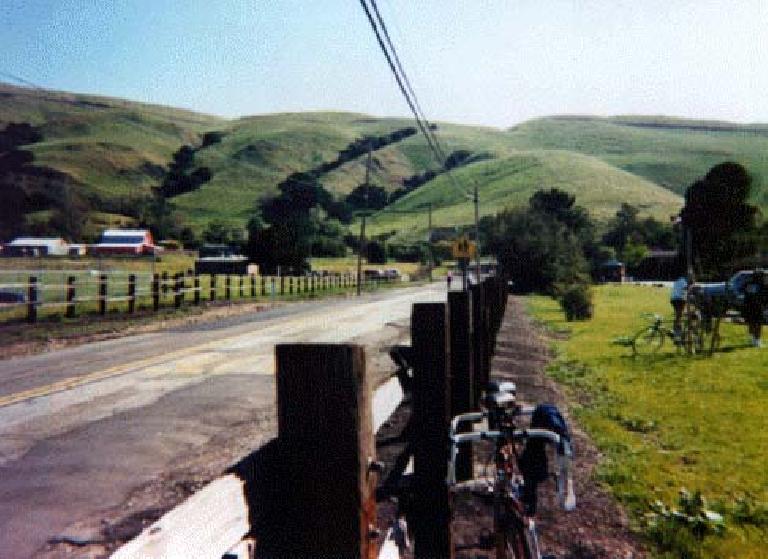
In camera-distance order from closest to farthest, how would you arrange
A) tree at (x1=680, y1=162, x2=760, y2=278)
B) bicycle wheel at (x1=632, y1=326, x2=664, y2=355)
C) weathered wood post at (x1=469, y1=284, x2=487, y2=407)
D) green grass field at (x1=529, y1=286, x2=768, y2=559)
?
1. green grass field at (x1=529, y1=286, x2=768, y2=559)
2. weathered wood post at (x1=469, y1=284, x2=487, y2=407)
3. bicycle wheel at (x1=632, y1=326, x2=664, y2=355)
4. tree at (x1=680, y1=162, x2=760, y2=278)

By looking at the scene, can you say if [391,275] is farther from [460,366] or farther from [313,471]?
[313,471]

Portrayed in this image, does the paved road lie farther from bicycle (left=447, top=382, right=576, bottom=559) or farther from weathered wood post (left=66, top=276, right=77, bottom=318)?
weathered wood post (left=66, top=276, right=77, bottom=318)

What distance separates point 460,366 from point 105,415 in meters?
4.81

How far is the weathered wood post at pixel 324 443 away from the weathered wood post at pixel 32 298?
19.8 meters

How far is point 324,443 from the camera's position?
1.88 meters

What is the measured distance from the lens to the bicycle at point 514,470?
144 inches

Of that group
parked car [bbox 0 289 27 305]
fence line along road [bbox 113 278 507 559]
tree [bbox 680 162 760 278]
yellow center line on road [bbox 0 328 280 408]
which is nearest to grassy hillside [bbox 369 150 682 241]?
tree [bbox 680 162 760 278]

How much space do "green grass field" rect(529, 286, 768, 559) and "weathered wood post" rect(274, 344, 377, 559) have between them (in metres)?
4.28

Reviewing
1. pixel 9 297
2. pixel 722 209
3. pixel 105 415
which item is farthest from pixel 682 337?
pixel 722 209

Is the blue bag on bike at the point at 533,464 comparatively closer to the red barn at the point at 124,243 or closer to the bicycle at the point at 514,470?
the bicycle at the point at 514,470

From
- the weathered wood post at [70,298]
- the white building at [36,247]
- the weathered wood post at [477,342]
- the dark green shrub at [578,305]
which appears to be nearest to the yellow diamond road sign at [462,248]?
the dark green shrub at [578,305]

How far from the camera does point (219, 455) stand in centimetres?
679

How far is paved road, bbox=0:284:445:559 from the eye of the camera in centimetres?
555

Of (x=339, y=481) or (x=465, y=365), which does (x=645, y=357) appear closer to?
(x=465, y=365)
